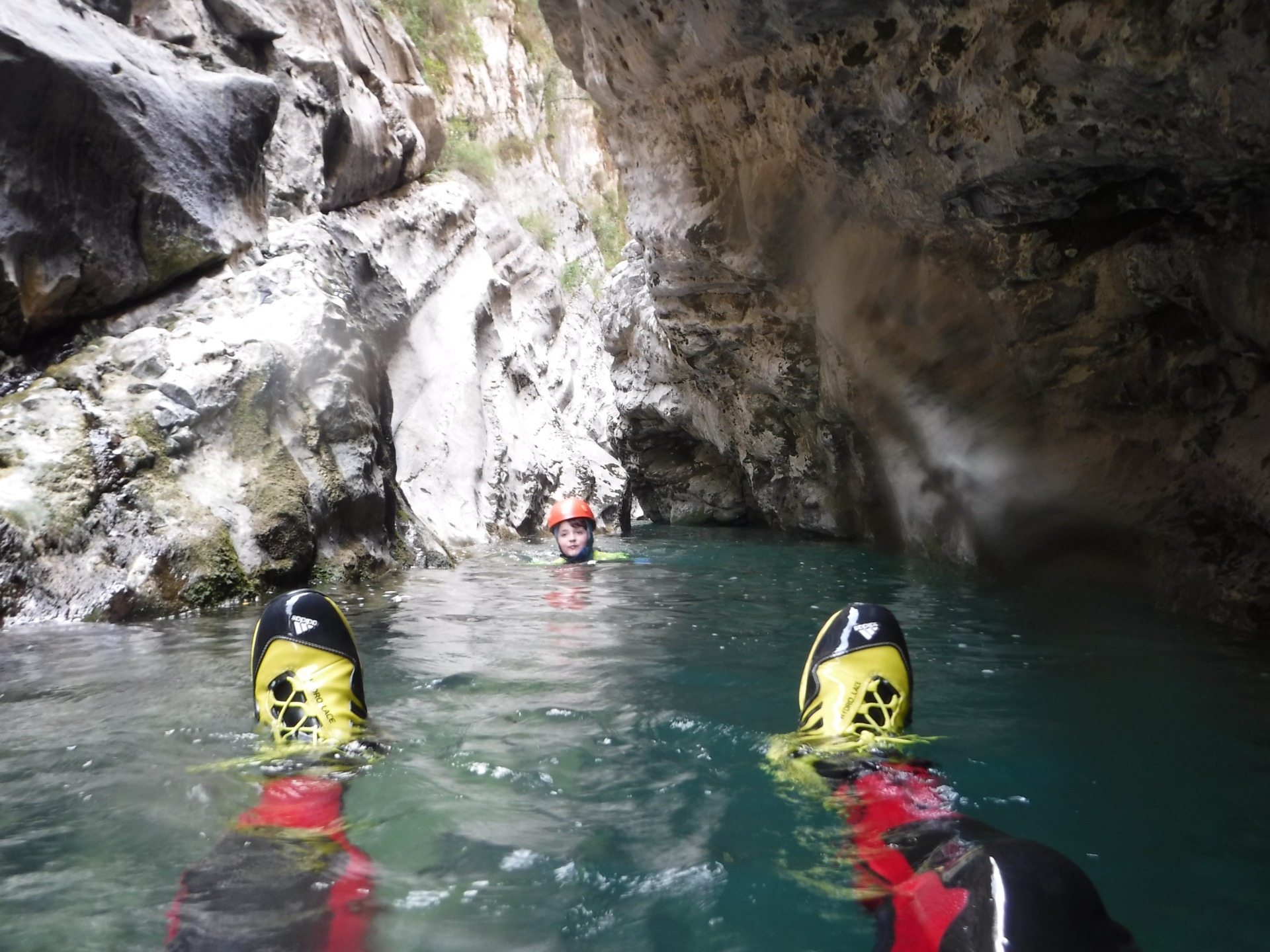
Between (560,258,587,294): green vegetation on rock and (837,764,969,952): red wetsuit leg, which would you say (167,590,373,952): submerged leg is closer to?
(837,764,969,952): red wetsuit leg

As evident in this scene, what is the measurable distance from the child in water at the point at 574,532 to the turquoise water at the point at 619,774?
302 centimetres

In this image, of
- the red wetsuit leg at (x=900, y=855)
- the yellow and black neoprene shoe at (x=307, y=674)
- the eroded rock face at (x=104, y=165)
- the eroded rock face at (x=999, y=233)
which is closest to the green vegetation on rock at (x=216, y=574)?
the eroded rock face at (x=104, y=165)

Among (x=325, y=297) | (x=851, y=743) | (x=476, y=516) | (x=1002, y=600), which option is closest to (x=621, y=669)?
(x=851, y=743)

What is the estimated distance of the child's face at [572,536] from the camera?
8523 millimetres

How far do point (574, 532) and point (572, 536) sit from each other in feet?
0.16

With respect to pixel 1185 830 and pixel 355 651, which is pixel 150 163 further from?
pixel 1185 830

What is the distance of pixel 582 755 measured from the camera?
9.61 ft

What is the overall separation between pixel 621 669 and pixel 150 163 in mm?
6189

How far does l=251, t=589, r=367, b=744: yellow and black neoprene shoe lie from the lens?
9.81 feet

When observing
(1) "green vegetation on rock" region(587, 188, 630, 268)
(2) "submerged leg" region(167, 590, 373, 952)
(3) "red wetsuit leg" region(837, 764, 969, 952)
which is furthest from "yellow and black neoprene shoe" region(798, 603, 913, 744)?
(1) "green vegetation on rock" region(587, 188, 630, 268)

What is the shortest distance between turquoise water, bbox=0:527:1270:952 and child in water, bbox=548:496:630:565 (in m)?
3.02

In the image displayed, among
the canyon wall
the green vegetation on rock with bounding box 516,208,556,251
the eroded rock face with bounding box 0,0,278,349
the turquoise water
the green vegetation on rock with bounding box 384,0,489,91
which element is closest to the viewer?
the turquoise water

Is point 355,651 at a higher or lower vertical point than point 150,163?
lower

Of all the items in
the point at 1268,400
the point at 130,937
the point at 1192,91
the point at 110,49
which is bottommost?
the point at 130,937
